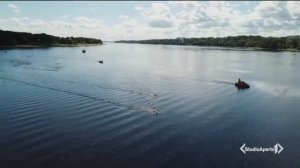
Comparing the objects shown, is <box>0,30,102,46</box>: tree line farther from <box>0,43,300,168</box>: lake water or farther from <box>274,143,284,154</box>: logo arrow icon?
<box>274,143,284,154</box>: logo arrow icon

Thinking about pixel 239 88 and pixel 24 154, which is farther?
pixel 239 88

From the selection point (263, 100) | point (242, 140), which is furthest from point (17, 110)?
point (263, 100)

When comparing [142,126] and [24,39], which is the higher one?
[24,39]

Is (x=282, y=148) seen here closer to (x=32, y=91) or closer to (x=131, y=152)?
(x=131, y=152)

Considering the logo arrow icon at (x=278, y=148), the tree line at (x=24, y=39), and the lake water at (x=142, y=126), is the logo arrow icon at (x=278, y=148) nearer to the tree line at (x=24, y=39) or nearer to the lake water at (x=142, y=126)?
the lake water at (x=142, y=126)

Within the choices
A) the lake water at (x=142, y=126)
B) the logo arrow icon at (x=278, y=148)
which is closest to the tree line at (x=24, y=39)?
the lake water at (x=142, y=126)

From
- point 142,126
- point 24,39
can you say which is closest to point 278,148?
point 142,126

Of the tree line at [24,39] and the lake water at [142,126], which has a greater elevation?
the tree line at [24,39]

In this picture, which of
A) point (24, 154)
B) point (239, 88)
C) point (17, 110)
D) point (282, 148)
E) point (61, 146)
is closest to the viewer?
point (24, 154)

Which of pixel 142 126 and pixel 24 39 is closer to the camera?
pixel 142 126

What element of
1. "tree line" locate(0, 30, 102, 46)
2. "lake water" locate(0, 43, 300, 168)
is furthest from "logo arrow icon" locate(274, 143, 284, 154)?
"tree line" locate(0, 30, 102, 46)

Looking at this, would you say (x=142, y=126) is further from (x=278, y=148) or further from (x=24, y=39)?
(x=24, y=39)
